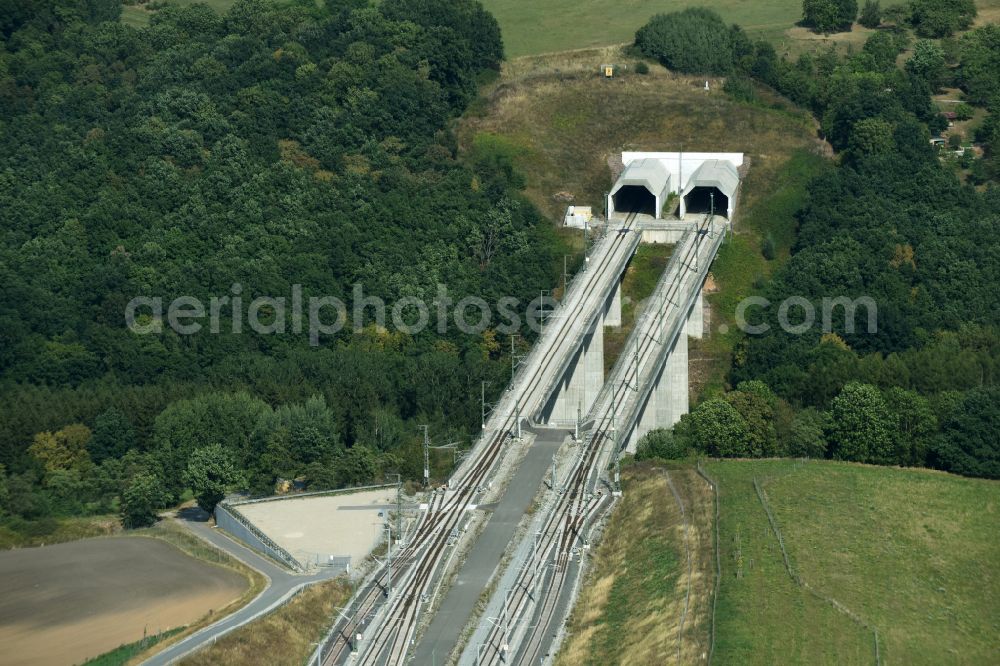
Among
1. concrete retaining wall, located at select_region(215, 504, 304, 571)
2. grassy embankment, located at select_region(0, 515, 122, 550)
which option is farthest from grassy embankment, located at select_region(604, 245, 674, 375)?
grassy embankment, located at select_region(0, 515, 122, 550)

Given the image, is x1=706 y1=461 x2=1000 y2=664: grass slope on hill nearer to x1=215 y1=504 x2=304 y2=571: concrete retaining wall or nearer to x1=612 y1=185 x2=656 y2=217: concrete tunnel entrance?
x1=215 y1=504 x2=304 y2=571: concrete retaining wall

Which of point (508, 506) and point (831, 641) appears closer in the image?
point (831, 641)

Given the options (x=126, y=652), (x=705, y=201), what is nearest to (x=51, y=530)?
(x=126, y=652)

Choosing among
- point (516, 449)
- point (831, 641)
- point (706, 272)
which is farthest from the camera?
point (706, 272)

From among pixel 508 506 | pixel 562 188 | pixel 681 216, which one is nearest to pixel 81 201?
pixel 562 188

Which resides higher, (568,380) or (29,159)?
(29,159)

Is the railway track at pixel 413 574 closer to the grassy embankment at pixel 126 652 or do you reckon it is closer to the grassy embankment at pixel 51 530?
the grassy embankment at pixel 126 652

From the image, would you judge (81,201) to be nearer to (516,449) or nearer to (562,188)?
(562,188)

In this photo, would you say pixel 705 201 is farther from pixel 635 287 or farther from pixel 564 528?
pixel 564 528

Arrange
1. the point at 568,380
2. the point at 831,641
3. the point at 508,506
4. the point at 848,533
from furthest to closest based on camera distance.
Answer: the point at 568,380 < the point at 508,506 < the point at 848,533 < the point at 831,641
